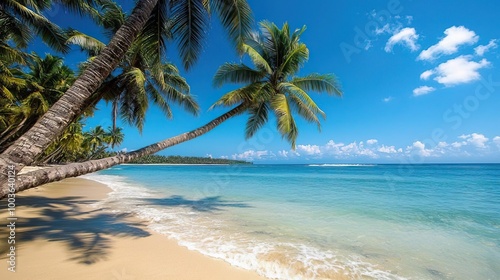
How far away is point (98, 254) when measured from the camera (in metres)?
4.10

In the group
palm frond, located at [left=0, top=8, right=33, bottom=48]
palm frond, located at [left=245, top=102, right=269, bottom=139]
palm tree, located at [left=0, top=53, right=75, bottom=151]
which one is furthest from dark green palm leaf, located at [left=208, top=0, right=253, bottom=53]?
palm tree, located at [left=0, top=53, right=75, bottom=151]

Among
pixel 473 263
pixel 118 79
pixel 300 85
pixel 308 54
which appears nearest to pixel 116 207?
pixel 118 79

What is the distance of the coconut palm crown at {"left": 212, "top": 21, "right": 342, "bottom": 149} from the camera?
8.23 m

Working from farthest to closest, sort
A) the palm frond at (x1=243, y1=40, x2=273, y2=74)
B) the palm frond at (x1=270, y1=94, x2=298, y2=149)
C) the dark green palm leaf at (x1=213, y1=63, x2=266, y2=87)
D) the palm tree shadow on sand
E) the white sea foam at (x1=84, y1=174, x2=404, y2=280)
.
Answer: the dark green palm leaf at (x1=213, y1=63, x2=266, y2=87)
the palm frond at (x1=243, y1=40, x2=273, y2=74)
the palm frond at (x1=270, y1=94, x2=298, y2=149)
the palm tree shadow on sand
the white sea foam at (x1=84, y1=174, x2=404, y2=280)

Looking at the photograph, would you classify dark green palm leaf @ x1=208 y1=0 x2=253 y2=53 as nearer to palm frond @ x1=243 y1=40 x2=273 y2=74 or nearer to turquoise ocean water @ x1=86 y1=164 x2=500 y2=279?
palm frond @ x1=243 y1=40 x2=273 y2=74

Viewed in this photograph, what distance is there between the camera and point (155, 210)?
8.20 m

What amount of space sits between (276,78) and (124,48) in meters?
6.43

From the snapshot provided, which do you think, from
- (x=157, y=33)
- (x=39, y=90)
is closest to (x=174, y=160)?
(x=39, y=90)

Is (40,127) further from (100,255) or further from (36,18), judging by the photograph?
(36,18)

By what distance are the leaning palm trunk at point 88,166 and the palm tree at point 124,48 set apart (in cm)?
20

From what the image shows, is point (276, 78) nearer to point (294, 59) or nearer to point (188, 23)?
point (294, 59)

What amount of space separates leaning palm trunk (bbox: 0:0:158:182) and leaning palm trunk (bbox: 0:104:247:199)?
0.62ft

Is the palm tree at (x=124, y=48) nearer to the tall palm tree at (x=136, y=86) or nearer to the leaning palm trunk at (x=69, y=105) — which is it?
the leaning palm trunk at (x=69, y=105)

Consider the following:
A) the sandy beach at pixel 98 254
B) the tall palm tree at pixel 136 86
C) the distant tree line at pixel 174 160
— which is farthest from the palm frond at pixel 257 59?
the distant tree line at pixel 174 160
